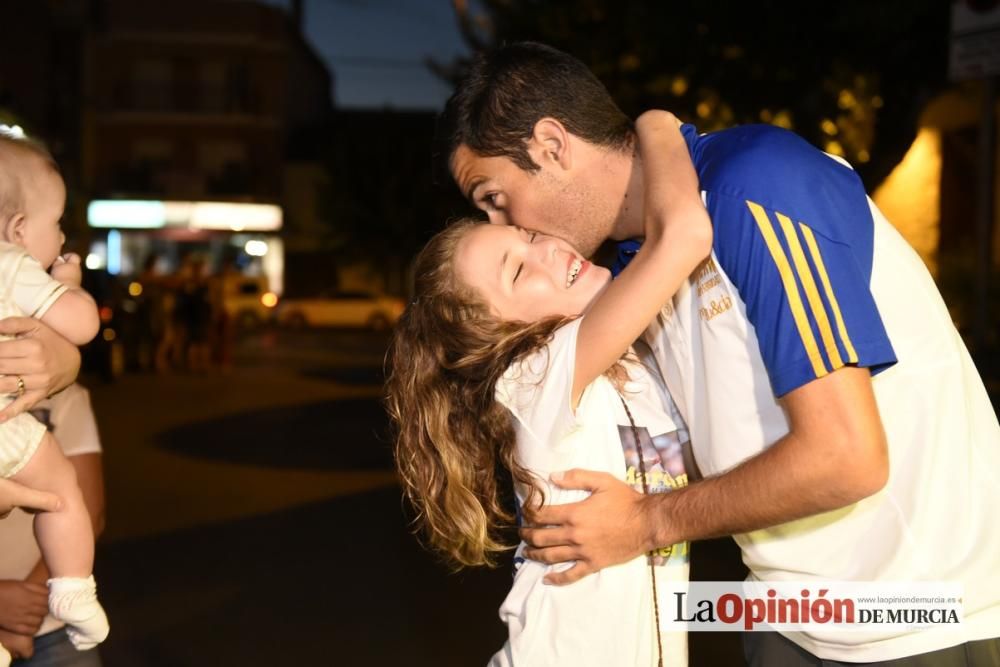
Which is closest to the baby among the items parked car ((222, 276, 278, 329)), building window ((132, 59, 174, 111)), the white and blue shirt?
the white and blue shirt

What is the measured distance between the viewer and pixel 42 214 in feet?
8.41

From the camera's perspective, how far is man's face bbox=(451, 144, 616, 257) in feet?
8.84

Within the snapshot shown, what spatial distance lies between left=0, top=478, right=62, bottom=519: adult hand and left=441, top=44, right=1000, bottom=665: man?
3.48ft

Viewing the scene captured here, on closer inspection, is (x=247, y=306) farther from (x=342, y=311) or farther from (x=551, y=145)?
(x=551, y=145)

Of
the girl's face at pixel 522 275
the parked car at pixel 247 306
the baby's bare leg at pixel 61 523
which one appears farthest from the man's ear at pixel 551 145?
the parked car at pixel 247 306

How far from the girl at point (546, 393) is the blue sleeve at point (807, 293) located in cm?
14

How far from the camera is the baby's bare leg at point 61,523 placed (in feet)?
A: 8.35

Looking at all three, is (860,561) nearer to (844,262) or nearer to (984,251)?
(844,262)

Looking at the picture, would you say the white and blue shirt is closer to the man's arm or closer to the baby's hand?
the man's arm

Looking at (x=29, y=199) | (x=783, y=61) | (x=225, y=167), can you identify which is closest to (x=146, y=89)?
(x=225, y=167)

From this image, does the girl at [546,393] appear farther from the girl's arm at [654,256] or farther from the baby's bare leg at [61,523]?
the baby's bare leg at [61,523]

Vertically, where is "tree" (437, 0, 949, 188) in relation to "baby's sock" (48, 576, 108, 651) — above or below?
above

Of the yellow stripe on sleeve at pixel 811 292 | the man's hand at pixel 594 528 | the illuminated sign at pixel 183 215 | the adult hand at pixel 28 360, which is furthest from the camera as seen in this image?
the illuminated sign at pixel 183 215

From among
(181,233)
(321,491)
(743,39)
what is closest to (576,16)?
(743,39)
